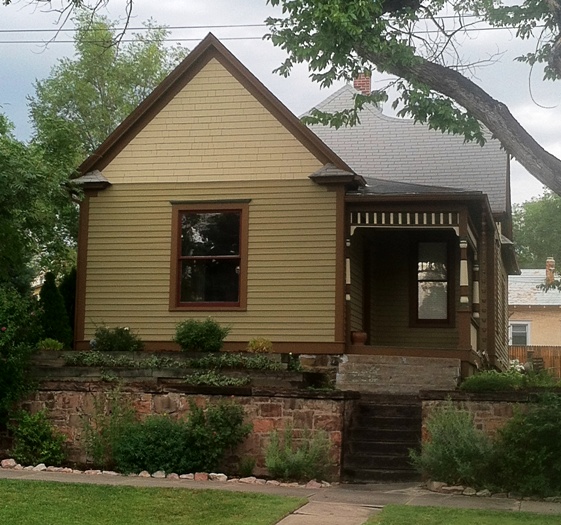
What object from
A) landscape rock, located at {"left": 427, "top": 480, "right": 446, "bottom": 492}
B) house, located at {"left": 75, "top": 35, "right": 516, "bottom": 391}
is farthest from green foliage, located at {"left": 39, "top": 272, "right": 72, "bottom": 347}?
landscape rock, located at {"left": 427, "top": 480, "right": 446, "bottom": 492}

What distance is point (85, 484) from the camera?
1108cm

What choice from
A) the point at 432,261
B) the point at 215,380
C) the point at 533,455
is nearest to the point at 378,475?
the point at 533,455

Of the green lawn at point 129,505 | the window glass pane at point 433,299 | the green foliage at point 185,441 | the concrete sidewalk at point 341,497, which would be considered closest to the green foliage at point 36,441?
the concrete sidewalk at point 341,497

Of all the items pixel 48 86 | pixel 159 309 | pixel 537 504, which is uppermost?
pixel 48 86

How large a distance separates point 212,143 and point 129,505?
387 inches

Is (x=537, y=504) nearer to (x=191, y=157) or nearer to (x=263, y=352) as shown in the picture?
(x=263, y=352)

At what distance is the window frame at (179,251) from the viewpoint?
1800 cm

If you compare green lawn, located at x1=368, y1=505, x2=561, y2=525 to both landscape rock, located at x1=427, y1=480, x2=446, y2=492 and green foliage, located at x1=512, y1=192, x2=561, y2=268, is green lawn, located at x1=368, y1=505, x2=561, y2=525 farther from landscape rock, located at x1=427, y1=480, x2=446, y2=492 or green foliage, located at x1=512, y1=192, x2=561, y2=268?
green foliage, located at x1=512, y1=192, x2=561, y2=268

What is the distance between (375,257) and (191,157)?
4.63 meters

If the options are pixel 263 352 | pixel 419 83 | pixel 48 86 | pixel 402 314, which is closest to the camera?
pixel 419 83

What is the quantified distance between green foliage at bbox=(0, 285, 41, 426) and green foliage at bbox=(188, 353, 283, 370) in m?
2.63

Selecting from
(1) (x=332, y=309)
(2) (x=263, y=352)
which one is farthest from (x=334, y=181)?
(2) (x=263, y=352)

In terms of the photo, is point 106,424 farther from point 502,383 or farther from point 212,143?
point 212,143

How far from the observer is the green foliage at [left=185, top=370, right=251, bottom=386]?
13852 mm
